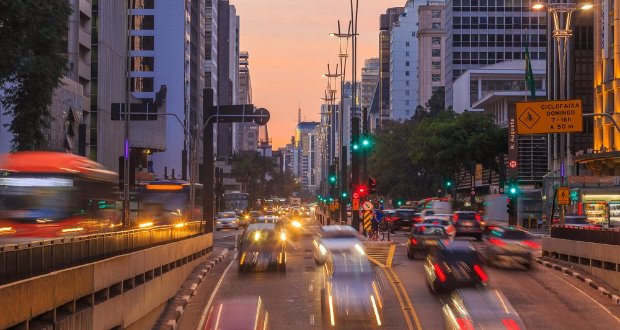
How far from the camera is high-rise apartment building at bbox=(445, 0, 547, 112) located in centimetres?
15562

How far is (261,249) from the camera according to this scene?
3284 cm

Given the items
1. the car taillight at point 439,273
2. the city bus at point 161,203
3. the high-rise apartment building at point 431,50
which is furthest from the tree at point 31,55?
the high-rise apartment building at point 431,50

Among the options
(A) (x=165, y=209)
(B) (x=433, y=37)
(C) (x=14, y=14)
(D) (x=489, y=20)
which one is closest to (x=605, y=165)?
(A) (x=165, y=209)

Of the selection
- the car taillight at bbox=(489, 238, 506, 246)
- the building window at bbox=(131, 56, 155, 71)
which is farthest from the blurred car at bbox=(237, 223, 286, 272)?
the building window at bbox=(131, 56, 155, 71)

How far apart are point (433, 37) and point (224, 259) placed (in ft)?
522

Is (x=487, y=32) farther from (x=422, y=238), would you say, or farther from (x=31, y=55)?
(x=31, y=55)

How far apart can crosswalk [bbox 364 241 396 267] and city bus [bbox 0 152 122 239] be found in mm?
11883

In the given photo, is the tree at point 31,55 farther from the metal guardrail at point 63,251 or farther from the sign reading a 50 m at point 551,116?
the sign reading a 50 m at point 551,116

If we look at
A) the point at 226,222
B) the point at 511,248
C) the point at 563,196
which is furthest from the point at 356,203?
the point at 511,248

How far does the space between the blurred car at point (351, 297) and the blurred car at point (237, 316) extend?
9597 mm

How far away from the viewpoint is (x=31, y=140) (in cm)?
4103

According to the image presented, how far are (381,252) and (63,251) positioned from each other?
2710cm

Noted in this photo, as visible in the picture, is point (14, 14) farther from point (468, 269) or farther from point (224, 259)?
point (468, 269)

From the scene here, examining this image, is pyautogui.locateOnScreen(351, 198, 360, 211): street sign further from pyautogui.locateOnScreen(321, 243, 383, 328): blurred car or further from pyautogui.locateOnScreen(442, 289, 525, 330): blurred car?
pyautogui.locateOnScreen(442, 289, 525, 330): blurred car
